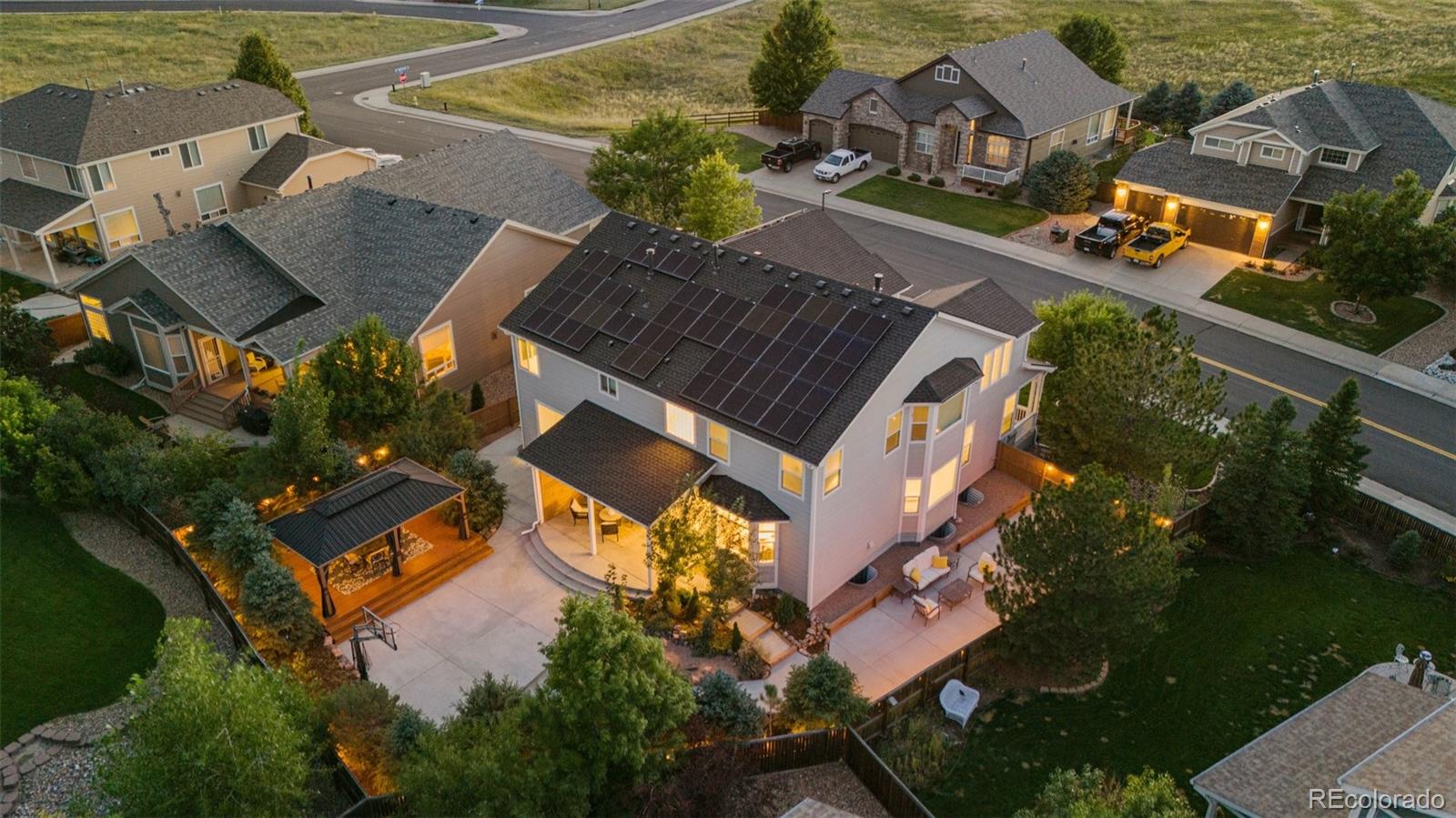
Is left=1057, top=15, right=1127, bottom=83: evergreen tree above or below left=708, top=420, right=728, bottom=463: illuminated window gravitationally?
above

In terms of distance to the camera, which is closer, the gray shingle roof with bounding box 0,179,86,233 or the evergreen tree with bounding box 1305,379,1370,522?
the evergreen tree with bounding box 1305,379,1370,522

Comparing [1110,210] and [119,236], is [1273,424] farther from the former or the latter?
[119,236]

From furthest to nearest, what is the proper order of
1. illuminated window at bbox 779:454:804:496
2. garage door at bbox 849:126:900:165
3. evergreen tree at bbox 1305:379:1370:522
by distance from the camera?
garage door at bbox 849:126:900:165 < evergreen tree at bbox 1305:379:1370:522 < illuminated window at bbox 779:454:804:496

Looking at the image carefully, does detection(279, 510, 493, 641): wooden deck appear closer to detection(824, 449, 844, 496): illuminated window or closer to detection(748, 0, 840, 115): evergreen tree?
detection(824, 449, 844, 496): illuminated window

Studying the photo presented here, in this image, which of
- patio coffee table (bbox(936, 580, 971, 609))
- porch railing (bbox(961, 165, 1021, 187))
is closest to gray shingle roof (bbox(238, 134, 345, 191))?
porch railing (bbox(961, 165, 1021, 187))

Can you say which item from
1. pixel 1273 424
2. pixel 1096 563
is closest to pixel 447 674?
pixel 1096 563

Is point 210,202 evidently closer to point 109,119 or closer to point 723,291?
point 109,119

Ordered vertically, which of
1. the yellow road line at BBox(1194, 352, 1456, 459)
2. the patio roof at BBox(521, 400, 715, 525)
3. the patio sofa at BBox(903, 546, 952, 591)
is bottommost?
the yellow road line at BBox(1194, 352, 1456, 459)

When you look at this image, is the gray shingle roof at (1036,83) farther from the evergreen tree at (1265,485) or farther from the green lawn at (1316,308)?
the evergreen tree at (1265,485)
